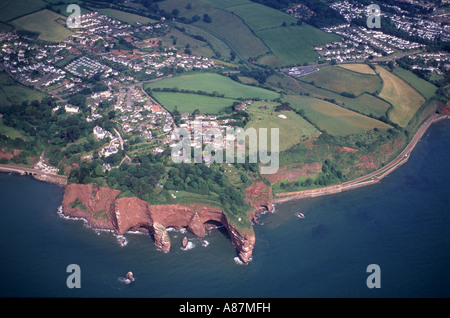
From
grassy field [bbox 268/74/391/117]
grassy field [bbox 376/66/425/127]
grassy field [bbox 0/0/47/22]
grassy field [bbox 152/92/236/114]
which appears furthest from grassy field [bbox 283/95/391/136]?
grassy field [bbox 0/0/47/22]

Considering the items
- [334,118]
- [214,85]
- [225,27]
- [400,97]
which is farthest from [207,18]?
[334,118]

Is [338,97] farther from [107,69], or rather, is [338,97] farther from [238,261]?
[238,261]

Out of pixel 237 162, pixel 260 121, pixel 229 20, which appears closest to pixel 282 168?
pixel 237 162

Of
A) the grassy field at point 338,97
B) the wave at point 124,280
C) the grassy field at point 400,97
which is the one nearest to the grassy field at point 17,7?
the grassy field at point 338,97

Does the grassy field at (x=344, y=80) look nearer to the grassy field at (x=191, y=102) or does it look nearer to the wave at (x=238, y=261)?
the grassy field at (x=191, y=102)

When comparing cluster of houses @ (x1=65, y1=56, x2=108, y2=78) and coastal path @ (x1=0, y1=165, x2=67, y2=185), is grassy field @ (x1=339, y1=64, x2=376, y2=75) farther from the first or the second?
coastal path @ (x1=0, y1=165, x2=67, y2=185)

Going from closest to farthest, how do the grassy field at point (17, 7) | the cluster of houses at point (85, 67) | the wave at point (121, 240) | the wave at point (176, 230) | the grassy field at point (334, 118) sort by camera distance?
the wave at point (121, 240) < the wave at point (176, 230) < the grassy field at point (334, 118) < the cluster of houses at point (85, 67) < the grassy field at point (17, 7)

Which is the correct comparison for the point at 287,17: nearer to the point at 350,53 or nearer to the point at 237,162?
the point at 350,53
